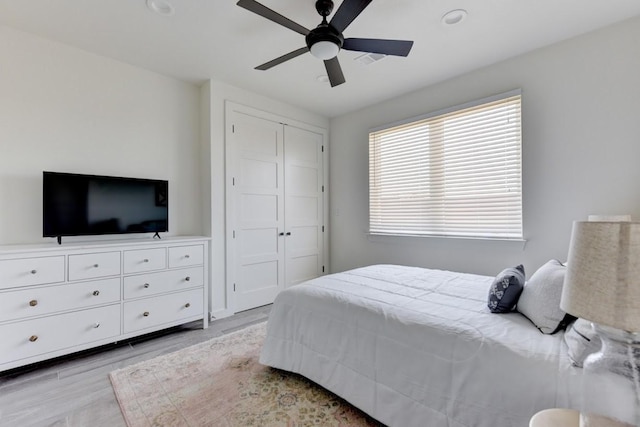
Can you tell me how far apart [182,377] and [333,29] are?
2.66m

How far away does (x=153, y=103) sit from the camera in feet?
10.6

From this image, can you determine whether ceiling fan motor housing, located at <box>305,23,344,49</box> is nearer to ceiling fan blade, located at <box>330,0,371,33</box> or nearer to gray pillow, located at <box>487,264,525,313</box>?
ceiling fan blade, located at <box>330,0,371,33</box>

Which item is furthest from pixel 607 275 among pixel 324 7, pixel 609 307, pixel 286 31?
pixel 286 31

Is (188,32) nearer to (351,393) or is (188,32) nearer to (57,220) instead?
(57,220)

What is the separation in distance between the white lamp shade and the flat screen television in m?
3.25

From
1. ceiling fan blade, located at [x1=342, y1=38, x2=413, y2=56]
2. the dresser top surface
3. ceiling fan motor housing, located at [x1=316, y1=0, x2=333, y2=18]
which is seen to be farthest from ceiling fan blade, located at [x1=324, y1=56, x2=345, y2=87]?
the dresser top surface

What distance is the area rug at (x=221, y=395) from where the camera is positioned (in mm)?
1678

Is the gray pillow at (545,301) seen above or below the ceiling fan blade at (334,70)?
below

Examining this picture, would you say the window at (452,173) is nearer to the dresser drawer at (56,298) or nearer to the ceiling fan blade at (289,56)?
the ceiling fan blade at (289,56)

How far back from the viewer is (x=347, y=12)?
1.81 meters

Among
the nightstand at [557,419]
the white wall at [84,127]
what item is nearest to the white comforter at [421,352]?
the nightstand at [557,419]

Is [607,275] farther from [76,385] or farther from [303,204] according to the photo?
[303,204]

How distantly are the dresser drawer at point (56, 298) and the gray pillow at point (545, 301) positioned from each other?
3.01m

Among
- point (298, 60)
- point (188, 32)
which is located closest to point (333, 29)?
point (298, 60)
